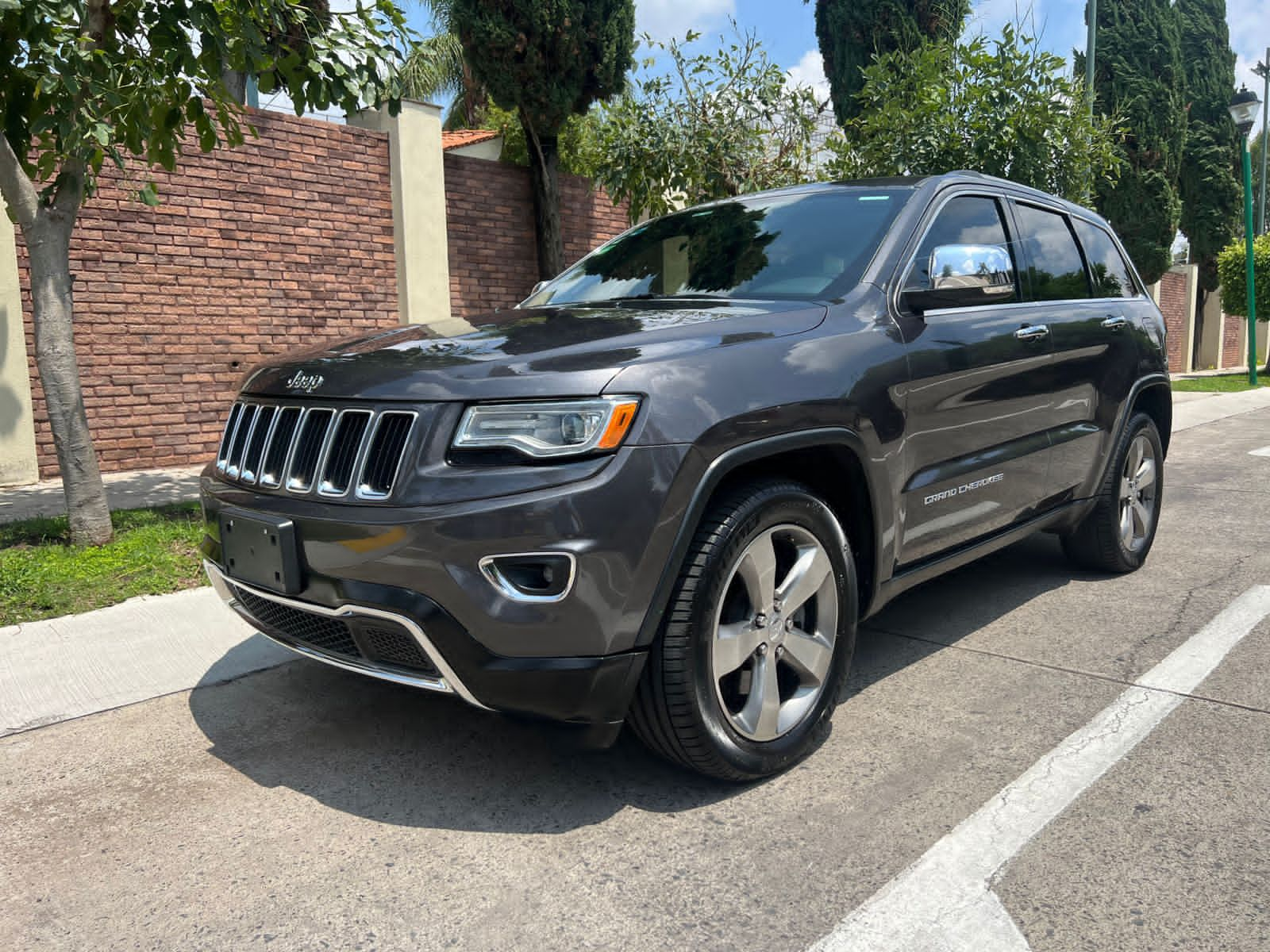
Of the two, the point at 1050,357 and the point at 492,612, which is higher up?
the point at 1050,357

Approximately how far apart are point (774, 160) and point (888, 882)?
9.19 metres

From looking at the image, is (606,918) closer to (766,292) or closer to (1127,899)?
(1127,899)

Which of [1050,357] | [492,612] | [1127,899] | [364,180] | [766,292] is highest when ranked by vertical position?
[364,180]

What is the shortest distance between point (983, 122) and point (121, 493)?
8.08 metres

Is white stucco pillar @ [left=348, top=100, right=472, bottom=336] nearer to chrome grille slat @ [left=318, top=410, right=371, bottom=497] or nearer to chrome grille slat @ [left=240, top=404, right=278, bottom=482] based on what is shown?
chrome grille slat @ [left=240, top=404, right=278, bottom=482]

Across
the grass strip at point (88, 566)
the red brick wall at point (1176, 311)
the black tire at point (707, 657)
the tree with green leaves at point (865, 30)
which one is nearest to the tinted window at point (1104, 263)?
the black tire at point (707, 657)

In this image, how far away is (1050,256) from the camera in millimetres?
4512

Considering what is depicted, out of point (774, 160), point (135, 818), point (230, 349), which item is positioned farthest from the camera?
point (774, 160)

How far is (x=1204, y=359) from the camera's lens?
2897cm

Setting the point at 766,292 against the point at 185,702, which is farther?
the point at 185,702

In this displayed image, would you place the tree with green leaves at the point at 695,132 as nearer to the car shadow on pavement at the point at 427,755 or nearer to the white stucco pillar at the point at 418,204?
the white stucco pillar at the point at 418,204

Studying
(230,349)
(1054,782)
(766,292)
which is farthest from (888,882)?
(230,349)

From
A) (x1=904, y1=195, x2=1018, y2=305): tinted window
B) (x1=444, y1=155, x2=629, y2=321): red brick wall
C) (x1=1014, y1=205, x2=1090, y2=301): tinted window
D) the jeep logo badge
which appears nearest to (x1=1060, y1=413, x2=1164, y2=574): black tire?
(x1=1014, y1=205, x2=1090, y2=301): tinted window

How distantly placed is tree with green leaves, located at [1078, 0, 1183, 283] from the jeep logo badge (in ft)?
74.7
